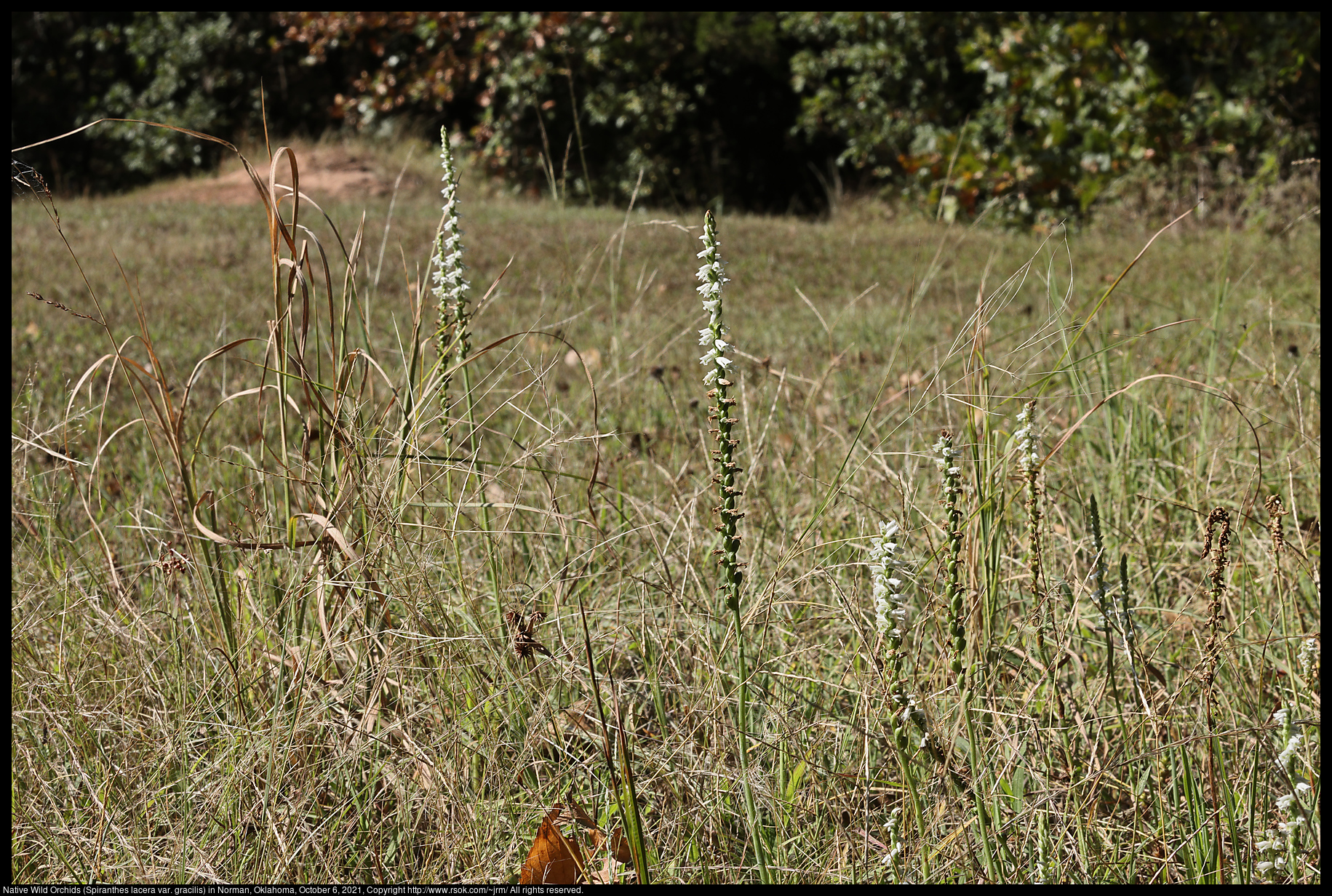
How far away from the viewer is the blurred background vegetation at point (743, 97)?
7.96 metres

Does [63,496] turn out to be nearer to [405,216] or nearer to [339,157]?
[405,216]

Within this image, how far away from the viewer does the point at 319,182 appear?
929cm

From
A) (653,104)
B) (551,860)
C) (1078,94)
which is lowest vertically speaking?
(551,860)

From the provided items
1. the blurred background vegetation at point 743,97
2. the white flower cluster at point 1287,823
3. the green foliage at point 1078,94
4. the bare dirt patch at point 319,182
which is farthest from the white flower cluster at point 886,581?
the bare dirt patch at point 319,182

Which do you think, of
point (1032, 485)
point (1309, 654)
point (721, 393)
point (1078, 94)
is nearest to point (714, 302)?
point (721, 393)

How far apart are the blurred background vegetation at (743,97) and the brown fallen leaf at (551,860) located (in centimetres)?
580

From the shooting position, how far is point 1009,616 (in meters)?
1.70

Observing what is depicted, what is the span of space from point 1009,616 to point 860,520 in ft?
1.04

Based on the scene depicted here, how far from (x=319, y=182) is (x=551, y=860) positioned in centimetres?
928

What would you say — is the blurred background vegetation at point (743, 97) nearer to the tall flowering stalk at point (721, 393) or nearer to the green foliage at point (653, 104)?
the green foliage at point (653, 104)

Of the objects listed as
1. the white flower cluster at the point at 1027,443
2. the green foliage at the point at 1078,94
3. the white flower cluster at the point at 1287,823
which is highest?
the green foliage at the point at 1078,94

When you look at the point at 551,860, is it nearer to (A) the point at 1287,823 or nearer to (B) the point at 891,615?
(B) the point at 891,615

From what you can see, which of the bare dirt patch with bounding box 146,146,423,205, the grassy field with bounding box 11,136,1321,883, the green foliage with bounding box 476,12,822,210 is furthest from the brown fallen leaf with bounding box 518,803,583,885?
the green foliage with bounding box 476,12,822,210

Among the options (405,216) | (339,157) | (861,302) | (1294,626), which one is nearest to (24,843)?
(1294,626)
